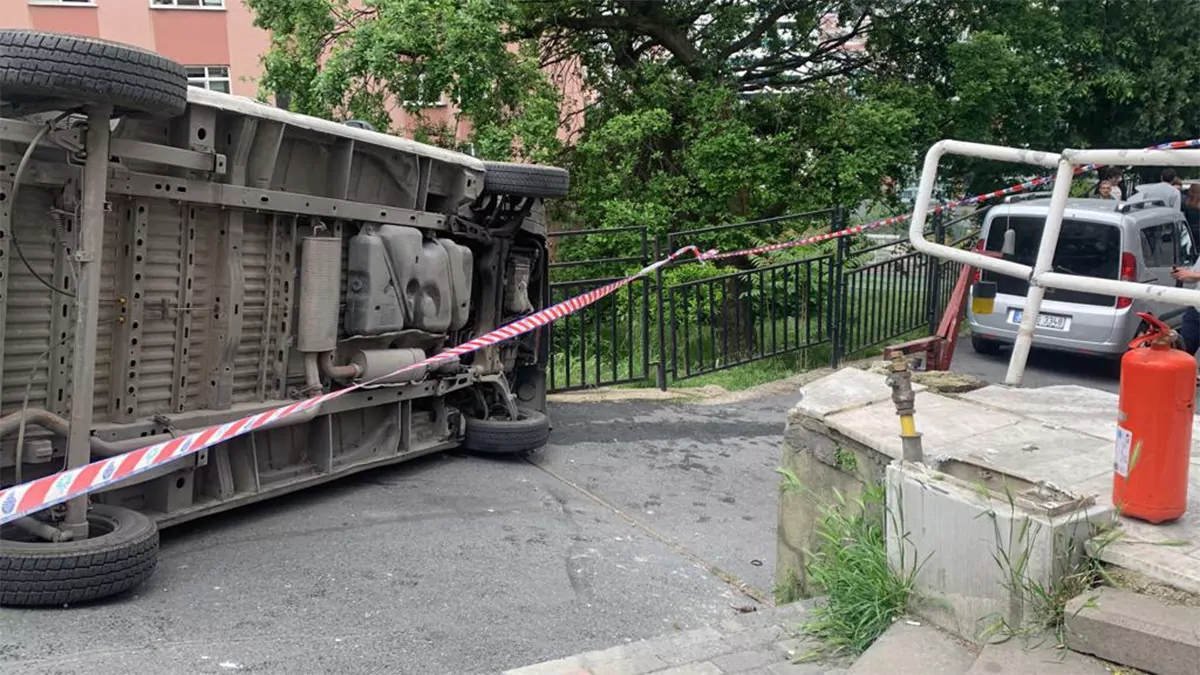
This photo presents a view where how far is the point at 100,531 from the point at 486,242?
3.32 meters

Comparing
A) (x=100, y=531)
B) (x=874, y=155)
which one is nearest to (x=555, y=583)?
(x=100, y=531)

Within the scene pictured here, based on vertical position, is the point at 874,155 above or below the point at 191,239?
above

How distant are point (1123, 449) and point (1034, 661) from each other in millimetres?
880

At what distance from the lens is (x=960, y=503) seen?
3.21 meters

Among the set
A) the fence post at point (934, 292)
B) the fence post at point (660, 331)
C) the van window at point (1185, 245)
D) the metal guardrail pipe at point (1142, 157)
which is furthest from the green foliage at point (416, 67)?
the metal guardrail pipe at point (1142, 157)

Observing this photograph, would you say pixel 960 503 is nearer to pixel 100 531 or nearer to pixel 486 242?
pixel 100 531

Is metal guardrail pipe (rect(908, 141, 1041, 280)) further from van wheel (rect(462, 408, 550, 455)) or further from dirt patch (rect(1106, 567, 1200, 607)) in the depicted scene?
van wheel (rect(462, 408, 550, 455))

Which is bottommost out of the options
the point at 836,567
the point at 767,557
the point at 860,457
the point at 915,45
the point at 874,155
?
the point at 767,557

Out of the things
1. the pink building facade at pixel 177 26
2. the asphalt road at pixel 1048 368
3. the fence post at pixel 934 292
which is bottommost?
the asphalt road at pixel 1048 368

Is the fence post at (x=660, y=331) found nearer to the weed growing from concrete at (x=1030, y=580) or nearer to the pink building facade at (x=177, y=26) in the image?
the weed growing from concrete at (x=1030, y=580)

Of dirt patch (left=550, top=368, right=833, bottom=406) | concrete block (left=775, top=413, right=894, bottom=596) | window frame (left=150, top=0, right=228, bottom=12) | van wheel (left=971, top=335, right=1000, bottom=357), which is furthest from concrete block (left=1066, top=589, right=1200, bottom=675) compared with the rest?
window frame (left=150, top=0, right=228, bottom=12)

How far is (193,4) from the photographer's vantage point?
78.9ft

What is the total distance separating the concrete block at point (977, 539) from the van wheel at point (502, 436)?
3585 millimetres

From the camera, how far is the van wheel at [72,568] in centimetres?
369
